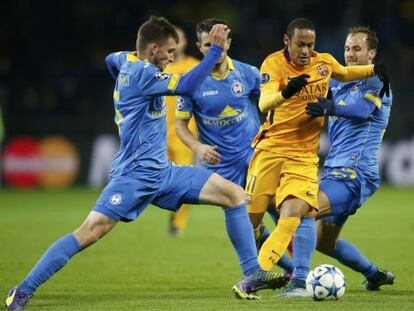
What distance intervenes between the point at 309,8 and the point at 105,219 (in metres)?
15.6

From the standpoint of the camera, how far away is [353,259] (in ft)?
28.4

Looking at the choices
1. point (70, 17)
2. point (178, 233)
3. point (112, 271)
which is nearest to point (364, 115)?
point (112, 271)

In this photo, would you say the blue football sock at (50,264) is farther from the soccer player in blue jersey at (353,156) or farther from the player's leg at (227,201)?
the soccer player in blue jersey at (353,156)

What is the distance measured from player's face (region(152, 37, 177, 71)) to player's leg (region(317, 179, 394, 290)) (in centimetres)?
170

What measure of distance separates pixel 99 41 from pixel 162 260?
1284 centimetres

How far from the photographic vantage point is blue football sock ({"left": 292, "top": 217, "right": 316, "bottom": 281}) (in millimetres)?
8086

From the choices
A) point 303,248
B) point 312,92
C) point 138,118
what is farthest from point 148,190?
point 312,92

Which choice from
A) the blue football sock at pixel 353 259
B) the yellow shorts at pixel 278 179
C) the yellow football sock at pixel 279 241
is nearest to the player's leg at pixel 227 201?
the yellow football sock at pixel 279 241

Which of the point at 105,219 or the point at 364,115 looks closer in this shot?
the point at 105,219

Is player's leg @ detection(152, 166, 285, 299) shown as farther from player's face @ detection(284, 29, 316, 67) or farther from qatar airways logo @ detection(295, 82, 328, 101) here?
player's face @ detection(284, 29, 316, 67)

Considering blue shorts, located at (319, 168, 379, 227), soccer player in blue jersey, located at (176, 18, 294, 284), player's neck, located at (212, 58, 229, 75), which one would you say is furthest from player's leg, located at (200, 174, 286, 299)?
player's neck, located at (212, 58, 229, 75)

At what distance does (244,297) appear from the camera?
780 centimetres

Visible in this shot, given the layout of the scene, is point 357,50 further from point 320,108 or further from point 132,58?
point 132,58

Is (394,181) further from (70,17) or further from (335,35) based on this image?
(70,17)
